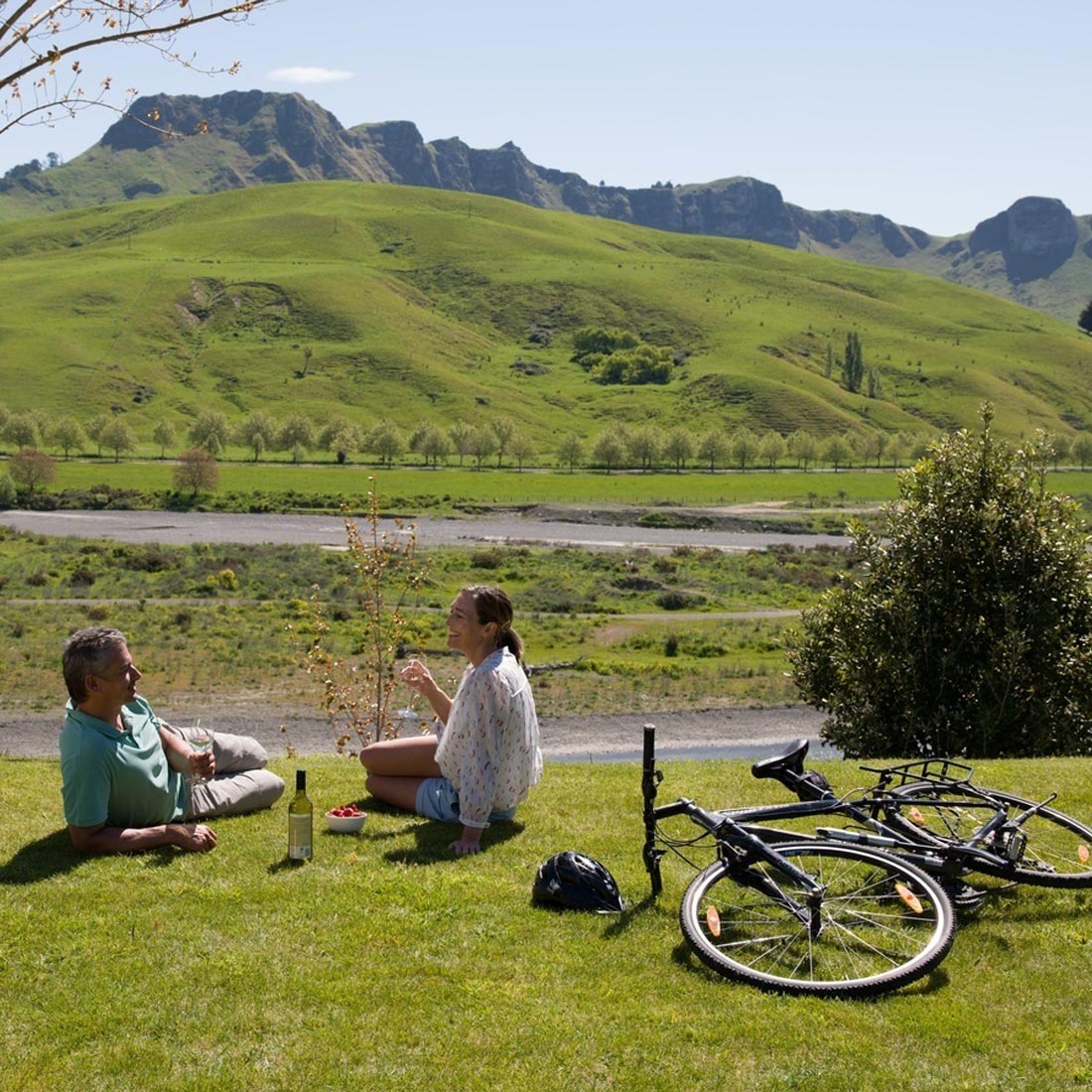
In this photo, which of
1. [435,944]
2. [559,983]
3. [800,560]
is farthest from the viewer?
[800,560]

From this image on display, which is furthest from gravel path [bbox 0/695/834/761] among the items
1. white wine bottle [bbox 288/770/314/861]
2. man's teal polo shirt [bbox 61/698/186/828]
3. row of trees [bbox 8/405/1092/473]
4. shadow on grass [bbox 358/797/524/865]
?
row of trees [bbox 8/405/1092/473]

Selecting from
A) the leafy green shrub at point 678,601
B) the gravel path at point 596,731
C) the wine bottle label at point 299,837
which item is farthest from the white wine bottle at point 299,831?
the leafy green shrub at point 678,601

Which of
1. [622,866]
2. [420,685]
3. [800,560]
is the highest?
[420,685]

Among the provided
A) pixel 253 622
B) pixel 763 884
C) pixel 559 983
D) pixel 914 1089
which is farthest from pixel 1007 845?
pixel 253 622

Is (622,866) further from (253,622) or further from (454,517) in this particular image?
(454,517)

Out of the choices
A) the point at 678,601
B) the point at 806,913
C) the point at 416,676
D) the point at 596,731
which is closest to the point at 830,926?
the point at 806,913

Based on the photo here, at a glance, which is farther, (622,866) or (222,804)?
(222,804)

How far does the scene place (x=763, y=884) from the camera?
7633 millimetres

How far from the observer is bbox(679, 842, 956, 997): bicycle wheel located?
6930mm

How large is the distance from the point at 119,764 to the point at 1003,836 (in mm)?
6423

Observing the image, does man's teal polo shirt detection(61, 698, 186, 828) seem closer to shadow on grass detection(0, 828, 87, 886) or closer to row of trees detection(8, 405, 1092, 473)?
shadow on grass detection(0, 828, 87, 886)

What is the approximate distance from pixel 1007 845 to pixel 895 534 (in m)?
12.6

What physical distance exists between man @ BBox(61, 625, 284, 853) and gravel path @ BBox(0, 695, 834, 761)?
87.1 ft

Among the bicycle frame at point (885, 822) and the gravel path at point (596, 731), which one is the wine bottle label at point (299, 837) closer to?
the bicycle frame at point (885, 822)
